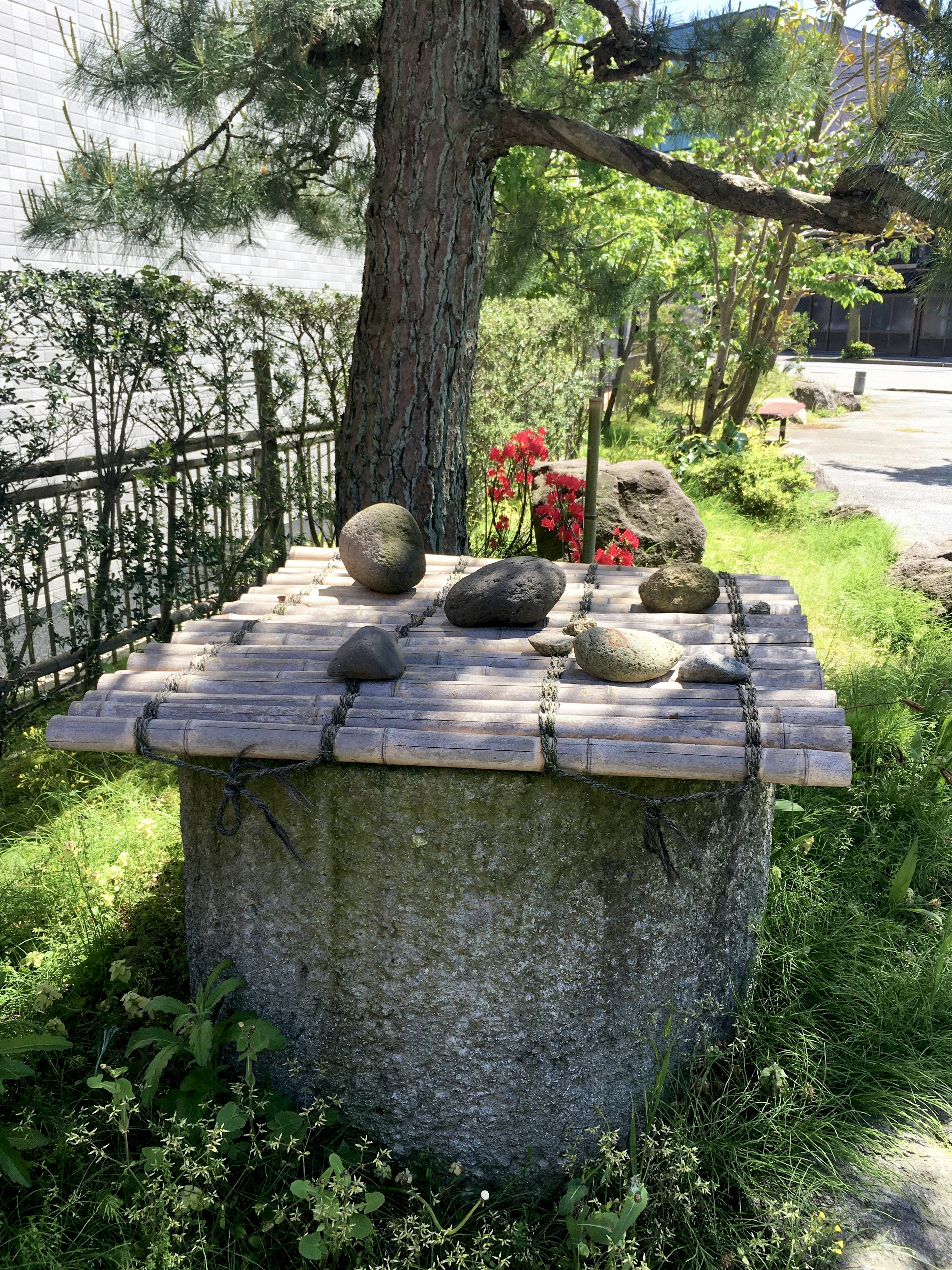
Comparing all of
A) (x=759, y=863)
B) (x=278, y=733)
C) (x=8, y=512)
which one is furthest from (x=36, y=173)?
(x=759, y=863)

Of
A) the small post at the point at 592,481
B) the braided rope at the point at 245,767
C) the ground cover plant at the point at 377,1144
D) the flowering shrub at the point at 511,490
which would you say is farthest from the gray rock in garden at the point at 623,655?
the flowering shrub at the point at 511,490

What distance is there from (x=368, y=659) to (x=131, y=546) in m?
3.10

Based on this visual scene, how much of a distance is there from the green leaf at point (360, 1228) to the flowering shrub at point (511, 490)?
178 inches

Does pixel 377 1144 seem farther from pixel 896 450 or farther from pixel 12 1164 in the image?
pixel 896 450

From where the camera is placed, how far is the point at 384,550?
3.07 m

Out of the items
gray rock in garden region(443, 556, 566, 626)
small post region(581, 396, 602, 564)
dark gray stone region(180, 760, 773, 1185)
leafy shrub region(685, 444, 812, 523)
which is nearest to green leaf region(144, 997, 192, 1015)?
dark gray stone region(180, 760, 773, 1185)

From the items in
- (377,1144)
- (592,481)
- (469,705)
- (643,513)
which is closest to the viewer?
(469,705)

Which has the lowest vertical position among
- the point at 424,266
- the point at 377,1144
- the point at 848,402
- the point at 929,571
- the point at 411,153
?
the point at 377,1144

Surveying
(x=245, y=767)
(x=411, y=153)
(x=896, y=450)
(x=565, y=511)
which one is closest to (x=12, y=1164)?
(x=245, y=767)

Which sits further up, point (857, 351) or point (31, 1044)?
point (857, 351)

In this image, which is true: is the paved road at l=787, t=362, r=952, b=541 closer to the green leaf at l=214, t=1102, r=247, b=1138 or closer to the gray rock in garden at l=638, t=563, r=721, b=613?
the gray rock in garden at l=638, t=563, r=721, b=613

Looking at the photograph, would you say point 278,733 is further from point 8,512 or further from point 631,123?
point 631,123

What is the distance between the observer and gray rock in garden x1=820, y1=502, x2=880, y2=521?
8.41 meters

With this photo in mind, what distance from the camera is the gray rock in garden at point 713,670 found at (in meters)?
2.28
